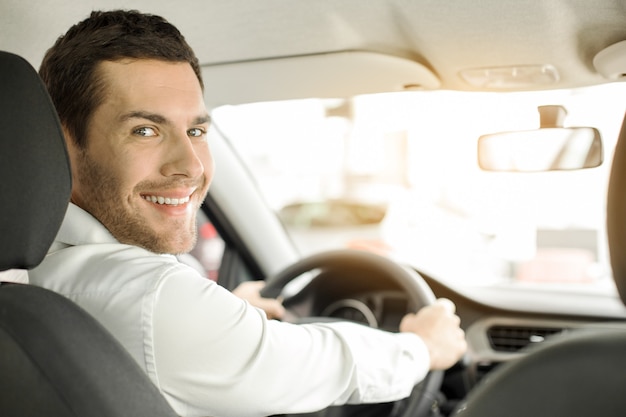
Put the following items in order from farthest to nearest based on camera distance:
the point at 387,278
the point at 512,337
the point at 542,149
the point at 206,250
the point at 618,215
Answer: the point at 206,250 < the point at 512,337 < the point at 387,278 < the point at 542,149 < the point at 618,215

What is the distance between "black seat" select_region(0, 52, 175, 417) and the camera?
1415 millimetres

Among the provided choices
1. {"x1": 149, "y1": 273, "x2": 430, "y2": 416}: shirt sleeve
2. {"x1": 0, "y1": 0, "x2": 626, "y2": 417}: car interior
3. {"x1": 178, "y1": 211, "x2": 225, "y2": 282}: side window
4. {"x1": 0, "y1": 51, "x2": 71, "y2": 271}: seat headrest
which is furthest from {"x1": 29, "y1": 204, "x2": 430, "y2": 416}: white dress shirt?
{"x1": 178, "y1": 211, "x2": 225, "y2": 282}: side window

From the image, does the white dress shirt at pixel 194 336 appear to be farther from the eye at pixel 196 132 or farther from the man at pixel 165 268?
the eye at pixel 196 132

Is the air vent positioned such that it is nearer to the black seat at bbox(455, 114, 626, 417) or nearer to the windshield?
the windshield

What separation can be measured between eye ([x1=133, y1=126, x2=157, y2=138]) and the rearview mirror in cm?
102

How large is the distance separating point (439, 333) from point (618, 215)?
99cm

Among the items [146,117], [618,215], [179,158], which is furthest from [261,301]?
[618,215]

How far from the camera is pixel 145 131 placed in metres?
2.06

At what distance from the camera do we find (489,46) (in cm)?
242

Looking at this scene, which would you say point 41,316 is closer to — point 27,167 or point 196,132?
point 27,167

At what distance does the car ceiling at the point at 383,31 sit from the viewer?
2195 mm

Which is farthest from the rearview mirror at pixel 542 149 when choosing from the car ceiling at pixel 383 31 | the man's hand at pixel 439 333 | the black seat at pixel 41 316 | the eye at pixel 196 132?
the black seat at pixel 41 316

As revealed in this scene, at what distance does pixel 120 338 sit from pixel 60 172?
1.26 feet

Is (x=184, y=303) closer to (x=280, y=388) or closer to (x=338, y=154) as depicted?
(x=280, y=388)
